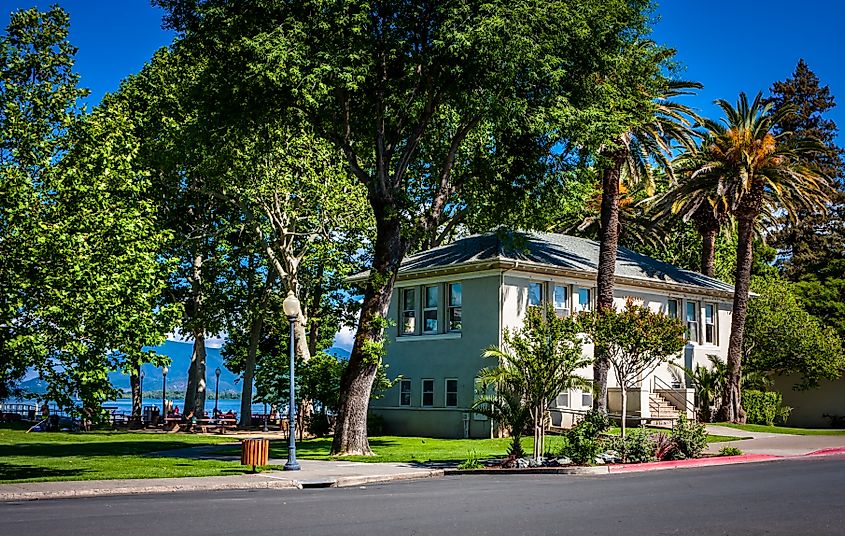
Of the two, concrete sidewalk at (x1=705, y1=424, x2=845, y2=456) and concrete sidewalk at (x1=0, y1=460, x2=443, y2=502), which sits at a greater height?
concrete sidewalk at (x1=705, y1=424, x2=845, y2=456)

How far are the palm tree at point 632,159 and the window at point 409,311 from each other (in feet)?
28.7

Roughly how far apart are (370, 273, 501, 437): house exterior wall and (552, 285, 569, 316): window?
10.2 ft

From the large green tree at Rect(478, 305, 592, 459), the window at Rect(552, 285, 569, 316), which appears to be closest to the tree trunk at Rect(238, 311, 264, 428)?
the window at Rect(552, 285, 569, 316)

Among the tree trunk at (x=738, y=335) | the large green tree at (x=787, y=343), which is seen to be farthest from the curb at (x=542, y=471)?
the large green tree at (x=787, y=343)

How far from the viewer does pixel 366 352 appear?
83.0ft

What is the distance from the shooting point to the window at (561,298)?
119 feet

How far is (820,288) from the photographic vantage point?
56.2 meters

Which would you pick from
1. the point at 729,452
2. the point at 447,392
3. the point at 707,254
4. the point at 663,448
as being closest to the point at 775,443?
the point at 729,452

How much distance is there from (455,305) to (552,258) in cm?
449

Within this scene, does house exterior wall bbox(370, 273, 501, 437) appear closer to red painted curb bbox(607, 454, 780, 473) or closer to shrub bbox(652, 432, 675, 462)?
shrub bbox(652, 432, 675, 462)

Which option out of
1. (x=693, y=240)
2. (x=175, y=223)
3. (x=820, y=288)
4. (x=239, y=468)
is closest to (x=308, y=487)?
(x=239, y=468)

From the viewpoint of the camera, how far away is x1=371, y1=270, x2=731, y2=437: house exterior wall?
34.7 meters

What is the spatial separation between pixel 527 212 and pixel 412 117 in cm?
537

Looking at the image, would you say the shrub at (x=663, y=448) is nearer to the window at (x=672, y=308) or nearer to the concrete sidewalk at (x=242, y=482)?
the concrete sidewalk at (x=242, y=482)
